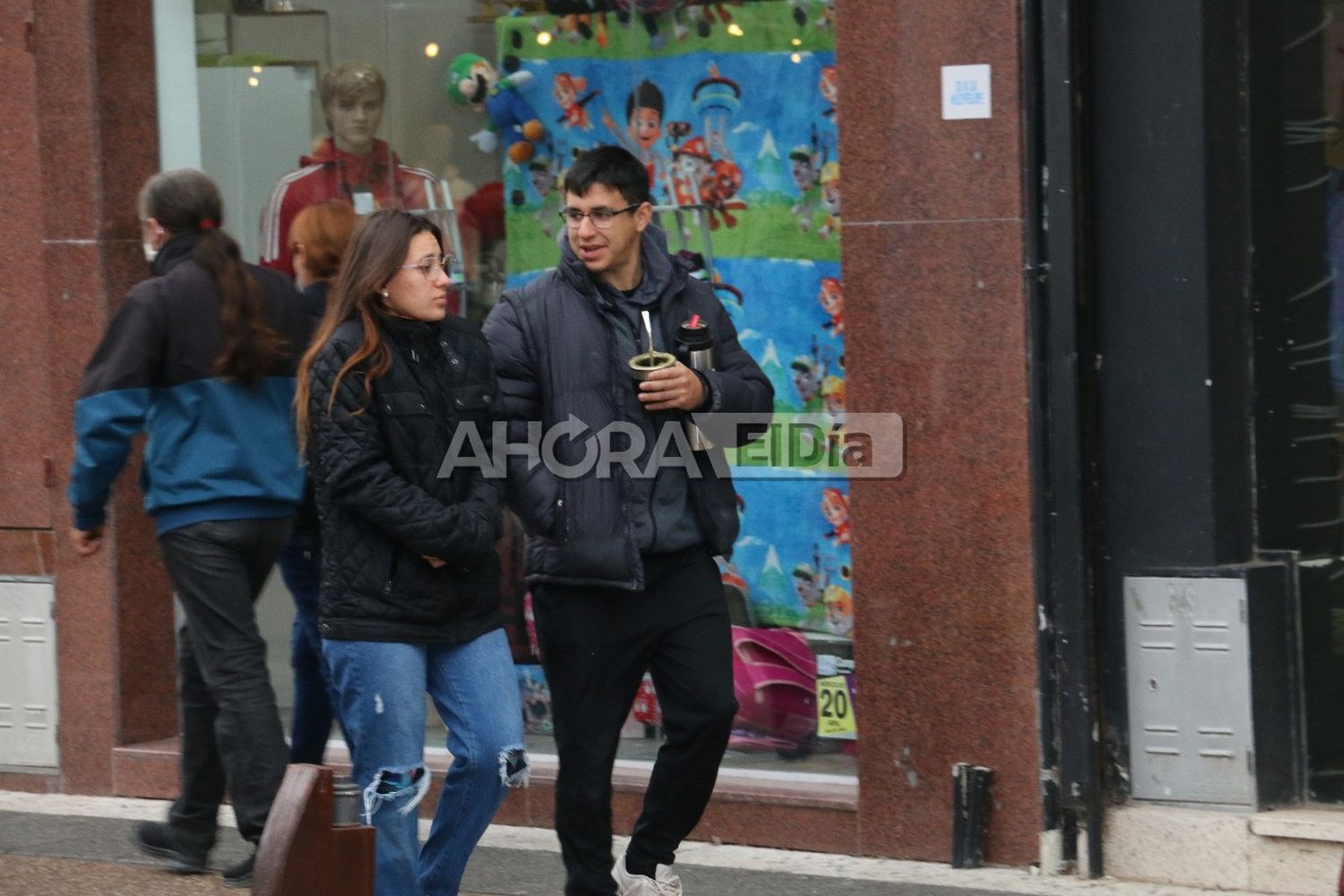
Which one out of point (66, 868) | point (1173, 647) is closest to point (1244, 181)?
point (1173, 647)

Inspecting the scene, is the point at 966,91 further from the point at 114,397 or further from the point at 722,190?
the point at 114,397

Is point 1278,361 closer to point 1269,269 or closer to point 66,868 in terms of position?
point 1269,269

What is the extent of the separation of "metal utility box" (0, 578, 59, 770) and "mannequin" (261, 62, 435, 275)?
1.49m

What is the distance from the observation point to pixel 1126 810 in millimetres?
5594

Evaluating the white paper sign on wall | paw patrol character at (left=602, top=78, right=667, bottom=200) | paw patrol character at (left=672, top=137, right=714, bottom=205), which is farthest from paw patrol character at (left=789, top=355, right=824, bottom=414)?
the white paper sign on wall

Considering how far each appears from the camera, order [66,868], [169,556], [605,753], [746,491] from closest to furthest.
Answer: [605,753], [169,556], [66,868], [746,491]

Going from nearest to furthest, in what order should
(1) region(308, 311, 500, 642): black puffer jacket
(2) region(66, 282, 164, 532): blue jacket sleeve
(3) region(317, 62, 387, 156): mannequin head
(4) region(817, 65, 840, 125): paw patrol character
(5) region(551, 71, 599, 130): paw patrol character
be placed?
(1) region(308, 311, 500, 642): black puffer jacket
(2) region(66, 282, 164, 532): blue jacket sleeve
(4) region(817, 65, 840, 125): paw patrol character
(5) region(551, 71, 599, 130): paw patrol character
(3) region(317, 62, 387, 156): mannequin head

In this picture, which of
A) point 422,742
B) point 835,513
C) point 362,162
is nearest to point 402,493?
point 422,742

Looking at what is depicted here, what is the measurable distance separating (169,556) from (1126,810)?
9.14 feet

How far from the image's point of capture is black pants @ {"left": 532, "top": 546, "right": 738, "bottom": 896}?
4.91m

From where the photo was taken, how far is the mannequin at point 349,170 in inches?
281

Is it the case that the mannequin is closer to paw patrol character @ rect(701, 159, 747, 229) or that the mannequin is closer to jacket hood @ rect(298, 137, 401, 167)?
jacket hood @ rect(298, 137, 401, 167)

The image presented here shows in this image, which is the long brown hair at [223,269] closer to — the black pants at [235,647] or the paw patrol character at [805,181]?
the black pants at [235,647]

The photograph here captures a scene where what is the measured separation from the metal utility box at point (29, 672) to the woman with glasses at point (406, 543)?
272 cm
